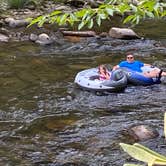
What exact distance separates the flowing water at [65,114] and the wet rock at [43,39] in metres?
1.59

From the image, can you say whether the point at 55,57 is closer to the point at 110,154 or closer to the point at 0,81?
the point at 0,81

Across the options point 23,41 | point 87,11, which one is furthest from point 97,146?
point 23,41

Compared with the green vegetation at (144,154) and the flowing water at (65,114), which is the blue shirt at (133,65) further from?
the green vegetation at (144,154)

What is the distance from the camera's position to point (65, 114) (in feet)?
22.5

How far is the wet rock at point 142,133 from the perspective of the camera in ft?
18.6

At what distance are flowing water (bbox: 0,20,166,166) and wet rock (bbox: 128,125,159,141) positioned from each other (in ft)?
0.31

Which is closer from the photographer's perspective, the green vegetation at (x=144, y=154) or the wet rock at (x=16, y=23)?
the green vegetation at (x=144, y=154)

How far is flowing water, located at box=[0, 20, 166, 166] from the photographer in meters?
5.34

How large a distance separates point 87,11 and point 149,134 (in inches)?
170

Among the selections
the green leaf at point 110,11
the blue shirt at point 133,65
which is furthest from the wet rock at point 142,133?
the green leaf at point 110,11

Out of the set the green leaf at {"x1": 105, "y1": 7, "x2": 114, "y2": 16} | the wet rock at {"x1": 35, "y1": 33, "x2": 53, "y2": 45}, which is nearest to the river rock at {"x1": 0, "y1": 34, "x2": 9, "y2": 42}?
the wet rock at {"x1": 35, "y1": 33, "x2": 53, "y2": 45}

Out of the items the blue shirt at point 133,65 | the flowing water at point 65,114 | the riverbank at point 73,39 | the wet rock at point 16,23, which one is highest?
the wet rock at point 16,23

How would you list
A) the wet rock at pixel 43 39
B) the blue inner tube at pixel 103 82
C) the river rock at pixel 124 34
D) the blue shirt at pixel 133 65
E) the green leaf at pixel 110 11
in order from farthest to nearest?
the river rock at pixel 124 34, the wet rock at pixel 43 39, the blue shirt at pixel 133 65, the blue inner tube at pixel 103 82, the green leaf at pixel 110 11

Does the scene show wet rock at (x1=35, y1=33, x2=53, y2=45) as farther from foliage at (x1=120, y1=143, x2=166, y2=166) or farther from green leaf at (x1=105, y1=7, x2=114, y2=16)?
foliage at (x1=120, y1=143, x2=166, y2=166)
